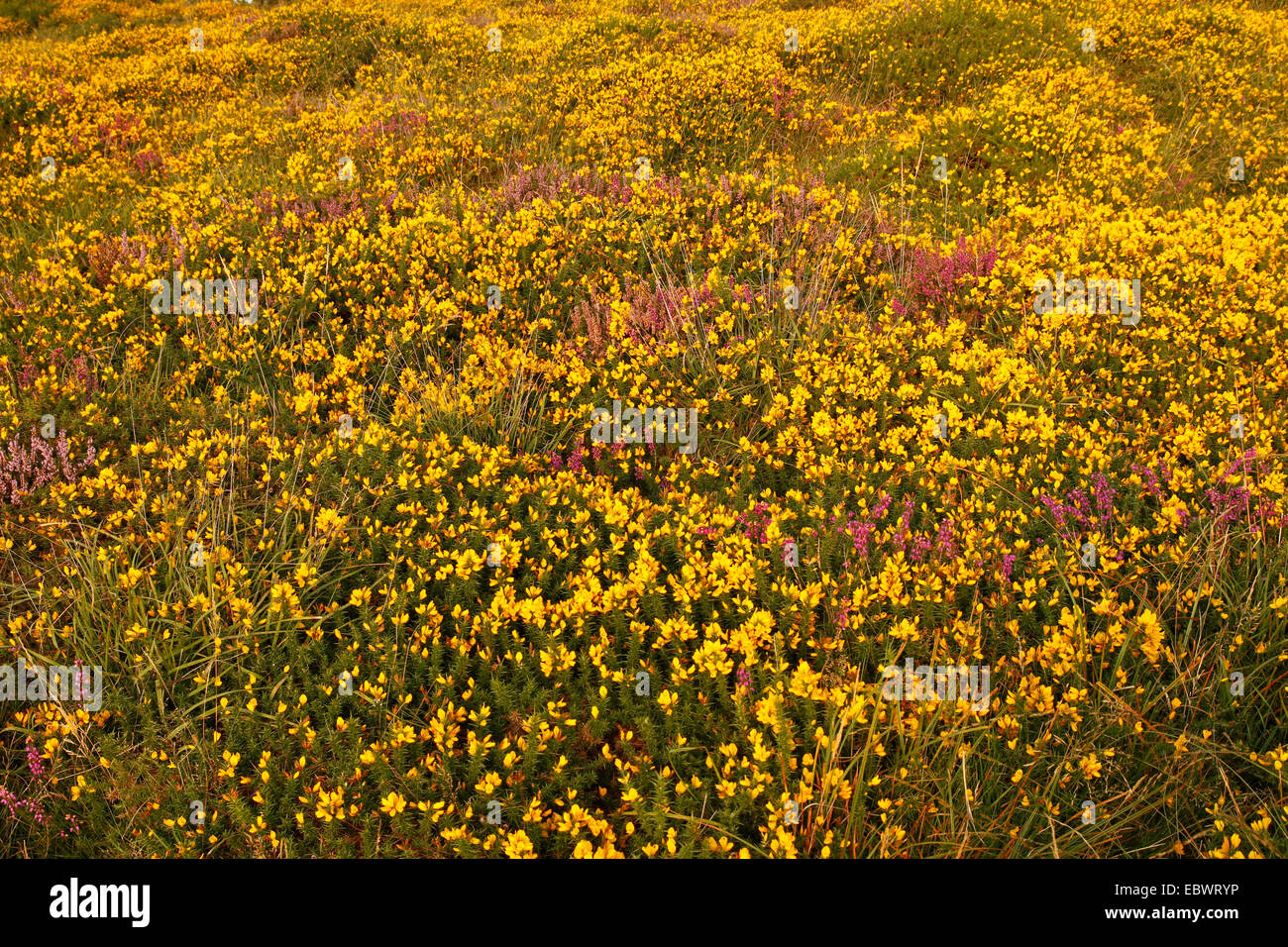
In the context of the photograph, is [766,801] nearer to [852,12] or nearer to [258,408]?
[258,408]

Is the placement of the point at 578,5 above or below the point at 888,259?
above

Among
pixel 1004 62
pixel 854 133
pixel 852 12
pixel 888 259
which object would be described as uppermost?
pixel 852 12

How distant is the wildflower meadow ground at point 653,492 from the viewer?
306cm

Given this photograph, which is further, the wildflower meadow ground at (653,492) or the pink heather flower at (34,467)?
the pink heather flower at (34,467)

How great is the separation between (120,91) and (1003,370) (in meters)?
13.7

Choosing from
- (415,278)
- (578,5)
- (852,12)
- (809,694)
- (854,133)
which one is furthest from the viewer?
(578,5)

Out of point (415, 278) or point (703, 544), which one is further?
point (415, 278)

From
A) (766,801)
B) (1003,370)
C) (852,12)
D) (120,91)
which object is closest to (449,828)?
(766,801)

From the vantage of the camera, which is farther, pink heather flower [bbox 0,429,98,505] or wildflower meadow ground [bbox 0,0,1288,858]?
pink heather flower [bbox 0,429,98,505]

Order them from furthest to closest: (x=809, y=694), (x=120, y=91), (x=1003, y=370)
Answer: (x=120, y=91) < (x=1003, y=370) < (x=809, y=694)

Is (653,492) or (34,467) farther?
(653,492)

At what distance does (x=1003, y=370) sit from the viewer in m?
4.96

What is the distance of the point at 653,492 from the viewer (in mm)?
4680

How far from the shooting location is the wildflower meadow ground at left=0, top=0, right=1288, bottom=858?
3.06 meters
